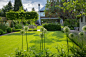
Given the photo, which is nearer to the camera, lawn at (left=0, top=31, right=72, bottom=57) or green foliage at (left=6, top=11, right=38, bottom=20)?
lawn at (left=0, top=31, right=72, bottom=57)

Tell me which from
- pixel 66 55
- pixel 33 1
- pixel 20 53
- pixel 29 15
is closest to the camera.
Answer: pixel 66 55

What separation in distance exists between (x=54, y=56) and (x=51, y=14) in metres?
13.9

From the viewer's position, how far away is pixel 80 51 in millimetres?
2320

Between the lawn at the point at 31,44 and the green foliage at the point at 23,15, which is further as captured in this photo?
the green foliage at the point at 23,15

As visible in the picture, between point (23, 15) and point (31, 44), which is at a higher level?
point (23, 15)

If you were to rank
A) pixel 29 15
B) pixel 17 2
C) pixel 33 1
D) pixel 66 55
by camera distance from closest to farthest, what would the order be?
pixel 66 55, pixel 33 1, pixel 29 15, pixel 17 2

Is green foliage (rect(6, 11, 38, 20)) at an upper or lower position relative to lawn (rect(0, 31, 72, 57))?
upper

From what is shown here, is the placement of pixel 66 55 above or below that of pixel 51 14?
below

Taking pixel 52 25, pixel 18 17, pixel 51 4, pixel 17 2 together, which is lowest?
pixel 52 25

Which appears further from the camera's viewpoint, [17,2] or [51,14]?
[17,2]

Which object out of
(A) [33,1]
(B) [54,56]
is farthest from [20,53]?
(A) [33,1]

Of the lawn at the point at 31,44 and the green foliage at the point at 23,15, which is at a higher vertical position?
the green foliage at the point at 23,15

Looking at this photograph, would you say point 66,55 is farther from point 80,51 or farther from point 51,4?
point 51,4

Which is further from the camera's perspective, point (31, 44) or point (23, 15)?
point (23, 15)
